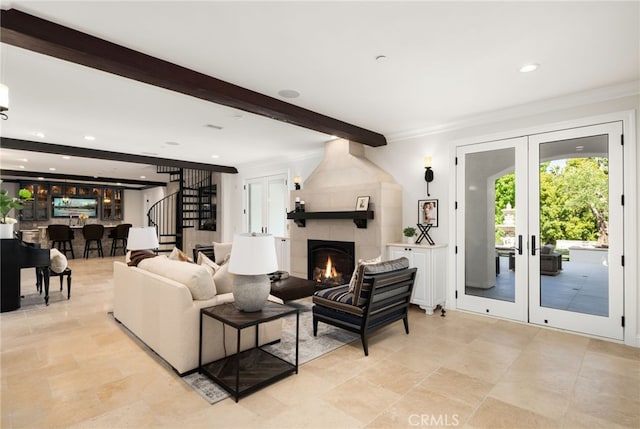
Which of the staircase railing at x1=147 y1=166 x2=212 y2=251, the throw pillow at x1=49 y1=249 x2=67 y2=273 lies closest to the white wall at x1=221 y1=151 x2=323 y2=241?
the staircase railing at x1=147 y1=166 x2=212 y2=251

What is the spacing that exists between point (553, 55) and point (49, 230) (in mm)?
11929

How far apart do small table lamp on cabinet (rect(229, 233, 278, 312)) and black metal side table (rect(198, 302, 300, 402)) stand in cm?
10

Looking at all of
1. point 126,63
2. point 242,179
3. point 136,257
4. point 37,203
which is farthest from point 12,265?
point 37,203

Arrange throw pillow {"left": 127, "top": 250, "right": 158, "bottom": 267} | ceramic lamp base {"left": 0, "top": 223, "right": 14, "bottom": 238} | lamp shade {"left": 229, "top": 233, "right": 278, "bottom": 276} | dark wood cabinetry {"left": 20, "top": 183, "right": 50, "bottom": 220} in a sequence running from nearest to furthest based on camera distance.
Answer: lamp shade {"left": 229, "top": 233, "right": 278, "bottom": 276} < throw pillow {"left": 127, "top": 250, "right": 158, "bottom": 267} < ceramic lamp base {"left": 0, "top": 223, "right": 14, "bottom": 238} < dark wood cabinetry {"left": 20, "top": 183, "right": 50, "bottom": 220}

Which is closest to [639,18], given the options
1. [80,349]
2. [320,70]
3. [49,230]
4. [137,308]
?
[320,70]

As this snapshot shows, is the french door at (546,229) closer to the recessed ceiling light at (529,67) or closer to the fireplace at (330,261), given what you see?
the recessed ceiling light at (529,67)

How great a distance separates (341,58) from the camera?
9.38 feet

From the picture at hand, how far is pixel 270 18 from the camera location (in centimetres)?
229

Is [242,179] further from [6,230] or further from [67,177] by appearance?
[67,177]

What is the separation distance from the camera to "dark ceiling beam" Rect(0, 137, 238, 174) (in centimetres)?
568

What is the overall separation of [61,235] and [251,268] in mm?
10014

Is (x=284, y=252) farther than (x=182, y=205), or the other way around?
(x=182, y=205)

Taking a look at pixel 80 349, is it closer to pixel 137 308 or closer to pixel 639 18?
pixel 137 308

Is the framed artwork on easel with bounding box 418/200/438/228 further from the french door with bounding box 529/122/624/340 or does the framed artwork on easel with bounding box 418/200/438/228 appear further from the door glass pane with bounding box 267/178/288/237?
the door glass pane with bounding box 267/178/288/237
